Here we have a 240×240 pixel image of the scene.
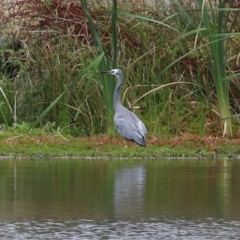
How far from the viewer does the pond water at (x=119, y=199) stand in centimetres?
843

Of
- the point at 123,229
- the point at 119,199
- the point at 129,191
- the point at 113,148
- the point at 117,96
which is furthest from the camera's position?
the point at 117,96

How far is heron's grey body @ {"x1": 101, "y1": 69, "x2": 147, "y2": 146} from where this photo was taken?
15453 mm

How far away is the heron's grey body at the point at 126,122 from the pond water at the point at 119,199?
1.09 metres

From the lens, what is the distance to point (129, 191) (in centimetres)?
1091

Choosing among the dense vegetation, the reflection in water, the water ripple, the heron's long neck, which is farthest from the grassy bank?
the water ripple

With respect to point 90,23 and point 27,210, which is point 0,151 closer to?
point 90,23

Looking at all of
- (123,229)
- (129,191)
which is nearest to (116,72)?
(129,191)

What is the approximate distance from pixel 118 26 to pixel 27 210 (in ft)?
29.2

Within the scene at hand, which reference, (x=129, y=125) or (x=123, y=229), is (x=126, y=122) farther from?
(x=123, y=229)

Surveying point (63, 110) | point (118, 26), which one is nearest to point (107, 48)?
point (118, 26)

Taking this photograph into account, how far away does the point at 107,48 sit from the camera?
18.2m

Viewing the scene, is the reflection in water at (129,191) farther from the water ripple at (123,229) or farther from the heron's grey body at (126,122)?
the heron's grey body at (126,122)

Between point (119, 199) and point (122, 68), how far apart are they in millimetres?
7593

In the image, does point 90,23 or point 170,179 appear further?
point 90,23
